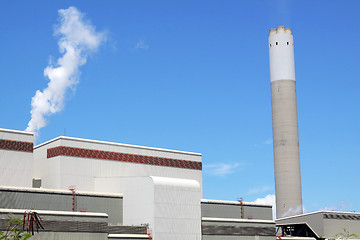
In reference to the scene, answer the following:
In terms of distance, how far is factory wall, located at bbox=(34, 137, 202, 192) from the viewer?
8131 cm

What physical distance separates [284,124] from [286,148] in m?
4.57

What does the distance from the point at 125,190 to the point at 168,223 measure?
8026mm

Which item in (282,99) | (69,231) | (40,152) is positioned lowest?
(69,231)

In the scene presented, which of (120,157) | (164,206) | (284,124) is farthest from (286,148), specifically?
(164,206)

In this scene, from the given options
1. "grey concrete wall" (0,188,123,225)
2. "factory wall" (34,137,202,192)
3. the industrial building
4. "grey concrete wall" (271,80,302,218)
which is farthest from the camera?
"grey concrete wall" (271,80,302,218)

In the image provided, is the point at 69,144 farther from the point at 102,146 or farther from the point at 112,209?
the point at 112,209

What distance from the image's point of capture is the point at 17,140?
254 feet

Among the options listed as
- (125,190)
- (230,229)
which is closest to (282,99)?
(230,229)

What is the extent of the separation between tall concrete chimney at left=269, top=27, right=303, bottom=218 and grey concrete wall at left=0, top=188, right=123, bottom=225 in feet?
131

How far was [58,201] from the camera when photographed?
71.2 m

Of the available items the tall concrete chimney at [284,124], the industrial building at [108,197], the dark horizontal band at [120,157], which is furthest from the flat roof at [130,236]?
the tall concrete chimney at [284,124]

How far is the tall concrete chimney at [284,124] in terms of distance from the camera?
105 meters

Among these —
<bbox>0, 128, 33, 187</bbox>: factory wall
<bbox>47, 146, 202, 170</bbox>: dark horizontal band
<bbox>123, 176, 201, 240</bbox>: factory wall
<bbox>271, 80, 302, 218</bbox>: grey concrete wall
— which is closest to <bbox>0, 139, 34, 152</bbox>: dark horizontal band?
<bbox>0, 128, 33, 187</bbox>: factory wall

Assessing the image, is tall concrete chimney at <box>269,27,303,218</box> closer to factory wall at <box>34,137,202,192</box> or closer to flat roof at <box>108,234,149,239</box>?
factory wall at <box>34,137,202,192</box>
